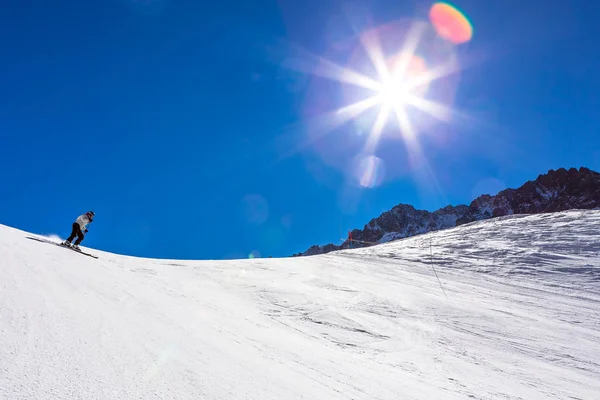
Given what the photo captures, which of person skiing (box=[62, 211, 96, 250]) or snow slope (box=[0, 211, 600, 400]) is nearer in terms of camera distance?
snow slope (box=[0, 211, 600, 400])

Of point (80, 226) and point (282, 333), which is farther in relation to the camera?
point (80, 226)

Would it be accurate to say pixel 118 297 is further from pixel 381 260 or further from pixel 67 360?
pixel 381 260

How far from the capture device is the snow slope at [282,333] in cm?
350

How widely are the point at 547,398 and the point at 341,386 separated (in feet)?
13.7

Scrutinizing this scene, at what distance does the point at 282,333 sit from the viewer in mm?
7367

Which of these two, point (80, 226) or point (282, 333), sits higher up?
point (80, 226)

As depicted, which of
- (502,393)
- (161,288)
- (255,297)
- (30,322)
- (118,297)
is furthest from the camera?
(255,297)

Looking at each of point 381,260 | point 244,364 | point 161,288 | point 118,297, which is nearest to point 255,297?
point 161,288

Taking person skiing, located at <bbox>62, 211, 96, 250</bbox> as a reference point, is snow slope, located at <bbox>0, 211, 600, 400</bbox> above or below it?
below

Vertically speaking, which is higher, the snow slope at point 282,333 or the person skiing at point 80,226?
the person skiing at point 80,226

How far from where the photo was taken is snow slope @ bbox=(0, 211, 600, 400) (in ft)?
11.5

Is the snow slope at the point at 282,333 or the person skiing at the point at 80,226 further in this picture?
the person skiing at the point at 80,226

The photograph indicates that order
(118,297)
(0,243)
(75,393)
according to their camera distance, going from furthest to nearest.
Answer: (0,243) < (118,297) < (75,393)

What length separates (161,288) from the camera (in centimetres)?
918
